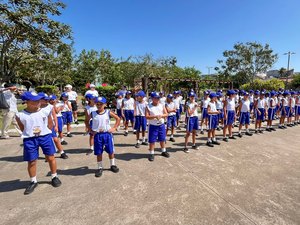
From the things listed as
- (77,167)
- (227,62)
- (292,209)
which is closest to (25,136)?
(77,167)

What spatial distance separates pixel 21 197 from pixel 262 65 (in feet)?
127

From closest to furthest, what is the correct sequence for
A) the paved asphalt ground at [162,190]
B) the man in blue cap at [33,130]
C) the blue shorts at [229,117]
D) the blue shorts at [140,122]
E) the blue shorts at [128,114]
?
1. the paved asphalt ground at [162,190]
2. the man in blue cap at [33,130]
3. the blue shorts at [140,122]
4. the blue shorts at [229,117]
5. the blue shorts at [128,114]

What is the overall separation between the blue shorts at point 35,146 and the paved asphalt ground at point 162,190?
0.71 m

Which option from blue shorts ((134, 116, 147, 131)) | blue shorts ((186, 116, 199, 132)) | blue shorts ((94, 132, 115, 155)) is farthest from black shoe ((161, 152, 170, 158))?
blue shorts ((94, 132, 115, 155))

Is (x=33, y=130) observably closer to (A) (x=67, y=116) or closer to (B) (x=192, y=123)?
(A) (x=67, y=116)

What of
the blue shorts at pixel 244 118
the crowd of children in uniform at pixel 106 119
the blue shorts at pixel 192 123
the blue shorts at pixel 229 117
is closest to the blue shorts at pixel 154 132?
the crowd of children in uniform at pixel 106 119

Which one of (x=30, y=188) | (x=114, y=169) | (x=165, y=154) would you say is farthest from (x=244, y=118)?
(x=30, y=188)

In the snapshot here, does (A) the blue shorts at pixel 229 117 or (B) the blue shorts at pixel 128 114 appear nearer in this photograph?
(A) the blue shorts at pixel 229 117

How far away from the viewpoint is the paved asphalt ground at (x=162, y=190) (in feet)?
9.48

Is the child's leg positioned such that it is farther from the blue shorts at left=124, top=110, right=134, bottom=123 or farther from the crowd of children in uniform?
the blue shorts at left=124, top=110, right=134, bottom=123

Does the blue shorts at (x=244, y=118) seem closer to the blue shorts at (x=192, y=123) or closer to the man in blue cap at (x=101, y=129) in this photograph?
the blue shorts at (x=192, y=123)

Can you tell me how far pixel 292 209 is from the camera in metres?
3.09

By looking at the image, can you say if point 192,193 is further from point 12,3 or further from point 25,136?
point 12,3

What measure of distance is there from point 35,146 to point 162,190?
8.44ft
